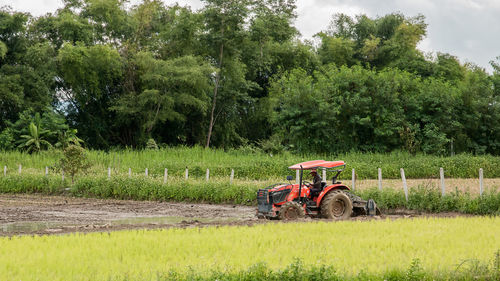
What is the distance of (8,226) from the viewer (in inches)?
577

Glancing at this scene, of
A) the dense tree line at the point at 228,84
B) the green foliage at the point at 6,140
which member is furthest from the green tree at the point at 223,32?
the green foliage at the point at 6,140

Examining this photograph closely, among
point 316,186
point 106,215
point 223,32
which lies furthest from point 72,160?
point 223,32

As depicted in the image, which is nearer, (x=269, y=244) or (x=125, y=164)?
(x=269, y=244)

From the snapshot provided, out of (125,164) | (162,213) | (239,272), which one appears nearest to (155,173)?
(125,164)

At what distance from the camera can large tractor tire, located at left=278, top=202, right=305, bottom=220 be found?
1372 cm

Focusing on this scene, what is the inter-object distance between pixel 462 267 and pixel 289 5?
139 ft

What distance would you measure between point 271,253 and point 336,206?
5.61m

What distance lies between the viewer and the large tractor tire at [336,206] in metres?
13.9

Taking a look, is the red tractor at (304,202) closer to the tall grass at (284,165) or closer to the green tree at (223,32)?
the tall grass at (284,165)

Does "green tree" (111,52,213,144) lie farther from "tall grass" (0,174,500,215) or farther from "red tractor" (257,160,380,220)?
"red tractor" (257,160,380,220)

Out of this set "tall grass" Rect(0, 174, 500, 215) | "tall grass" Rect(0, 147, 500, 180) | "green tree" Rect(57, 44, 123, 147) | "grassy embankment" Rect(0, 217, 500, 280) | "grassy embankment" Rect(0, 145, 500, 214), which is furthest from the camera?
"green tree" Rect(57, 44, 123, 147)

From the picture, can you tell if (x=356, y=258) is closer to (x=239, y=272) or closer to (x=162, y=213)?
(x=239, y=272)

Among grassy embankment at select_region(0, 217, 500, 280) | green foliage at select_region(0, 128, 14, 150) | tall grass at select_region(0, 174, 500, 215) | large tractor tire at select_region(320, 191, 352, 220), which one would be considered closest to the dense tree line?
green foliage at select_region(0, 128, 14, 150)

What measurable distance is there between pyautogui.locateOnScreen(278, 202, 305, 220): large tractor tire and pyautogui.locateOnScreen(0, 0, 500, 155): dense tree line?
19.9 metres
